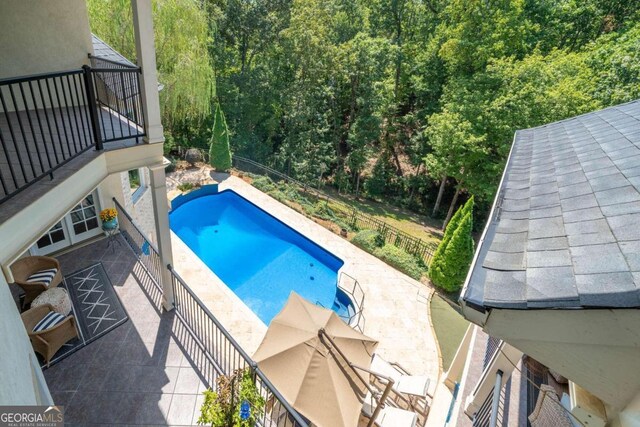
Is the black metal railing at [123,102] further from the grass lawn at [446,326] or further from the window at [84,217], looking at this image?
the grass lawn at [446,326]

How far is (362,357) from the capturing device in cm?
748

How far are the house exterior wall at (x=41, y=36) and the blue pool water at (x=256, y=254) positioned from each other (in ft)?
28.7

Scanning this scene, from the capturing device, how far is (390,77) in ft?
78.2

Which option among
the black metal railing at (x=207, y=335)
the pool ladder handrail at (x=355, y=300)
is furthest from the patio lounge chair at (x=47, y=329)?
the pool ladder handrail at (x=355, y=300)

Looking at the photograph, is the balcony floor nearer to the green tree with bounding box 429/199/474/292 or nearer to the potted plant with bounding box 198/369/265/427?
the potted plant with bounding box 198/369/265/427

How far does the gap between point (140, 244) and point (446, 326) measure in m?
10.6

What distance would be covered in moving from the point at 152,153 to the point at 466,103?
1857cm

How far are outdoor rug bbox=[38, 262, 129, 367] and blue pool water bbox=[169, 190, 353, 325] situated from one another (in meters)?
5.04

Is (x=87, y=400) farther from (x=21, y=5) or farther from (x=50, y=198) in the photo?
(x=21, y=5)

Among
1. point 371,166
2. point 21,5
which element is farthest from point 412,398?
point 371,166

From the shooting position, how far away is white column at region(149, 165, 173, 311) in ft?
20.5

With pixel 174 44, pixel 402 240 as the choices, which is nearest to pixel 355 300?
pixel 402 240

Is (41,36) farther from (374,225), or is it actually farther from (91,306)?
(374,225)

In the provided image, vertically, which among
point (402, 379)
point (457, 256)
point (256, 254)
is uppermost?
point (457, 256)
